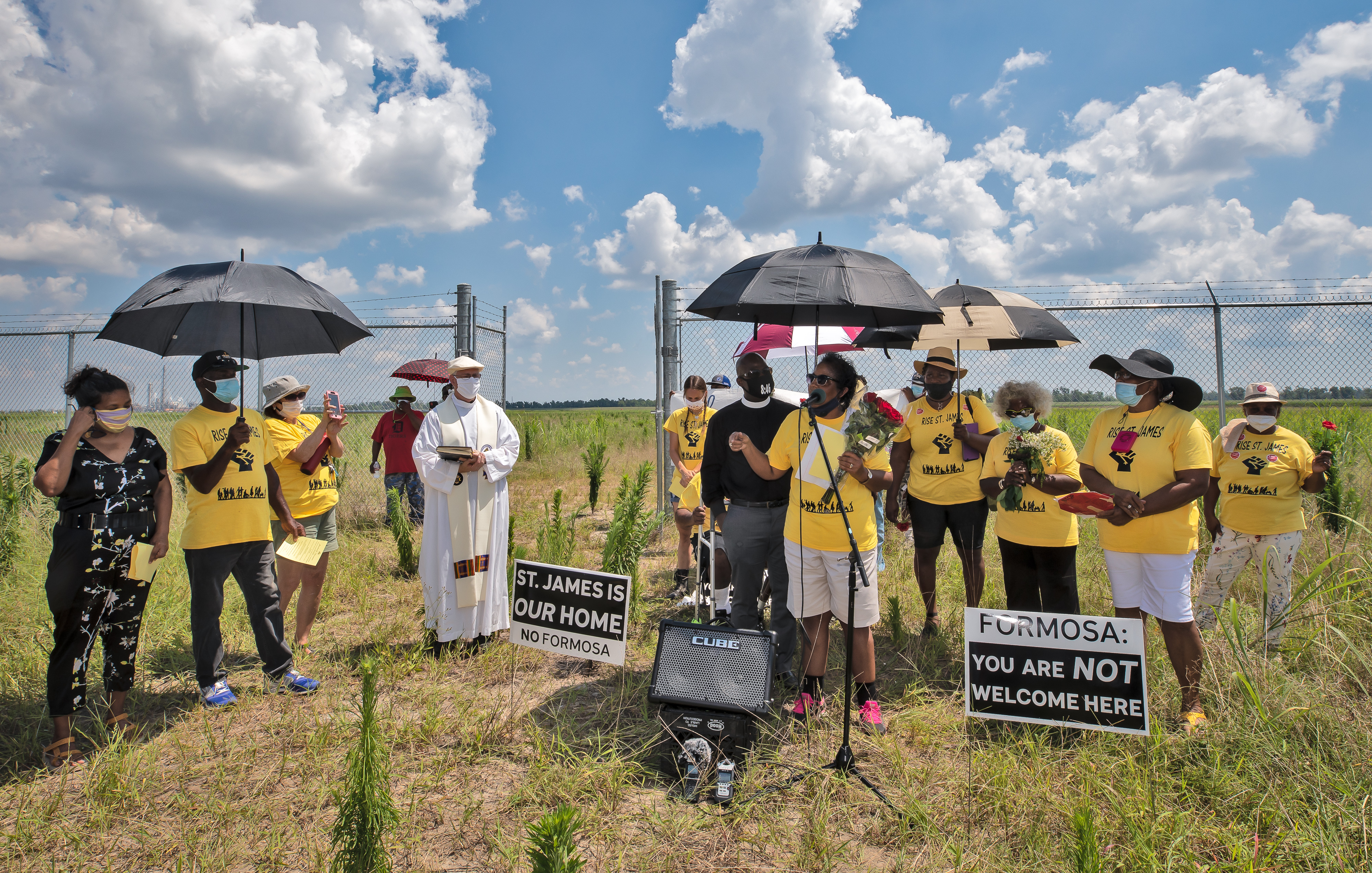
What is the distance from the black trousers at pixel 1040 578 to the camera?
423 centimetres

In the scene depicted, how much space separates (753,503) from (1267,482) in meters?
3.31

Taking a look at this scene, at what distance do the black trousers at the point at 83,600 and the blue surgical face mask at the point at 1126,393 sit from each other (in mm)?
5290

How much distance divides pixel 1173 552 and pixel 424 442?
4.56m

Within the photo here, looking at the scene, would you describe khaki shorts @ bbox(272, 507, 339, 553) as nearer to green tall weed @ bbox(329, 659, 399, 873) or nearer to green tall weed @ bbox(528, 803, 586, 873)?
green tall weed @ bbox(329, 659, 399, 873)

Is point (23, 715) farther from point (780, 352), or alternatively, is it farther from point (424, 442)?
point (780, 352)

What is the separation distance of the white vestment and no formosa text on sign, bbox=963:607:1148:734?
10.7 feet

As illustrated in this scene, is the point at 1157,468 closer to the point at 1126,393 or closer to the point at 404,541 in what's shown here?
the point at 1126,393

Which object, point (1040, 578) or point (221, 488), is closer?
point (221, 488)

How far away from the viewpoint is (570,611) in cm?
411

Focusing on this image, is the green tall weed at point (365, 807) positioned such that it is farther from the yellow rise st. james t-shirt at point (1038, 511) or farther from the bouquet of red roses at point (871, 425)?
the yellow rise st. james t-shirt at point (1038, 511)

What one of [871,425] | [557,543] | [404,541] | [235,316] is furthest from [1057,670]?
[404,541]

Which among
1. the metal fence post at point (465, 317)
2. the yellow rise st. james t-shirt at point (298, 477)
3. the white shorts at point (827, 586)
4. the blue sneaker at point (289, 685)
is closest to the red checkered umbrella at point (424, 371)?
the metal fence post at point (465, 317)

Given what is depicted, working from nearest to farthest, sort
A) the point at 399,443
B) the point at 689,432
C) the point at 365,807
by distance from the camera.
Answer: the point at 365,807
the point at 689,432
the point at 399,443

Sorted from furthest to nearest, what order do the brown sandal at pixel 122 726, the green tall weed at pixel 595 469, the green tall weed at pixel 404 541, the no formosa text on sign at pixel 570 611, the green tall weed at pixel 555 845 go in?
the green tall weed at pixel 595 469, the green tall weed at pixel 404 541, the no formosa text on sign at pixel 570 611, the brown sandal at pixel 122 726, the green tall weed at pixel 555 845
